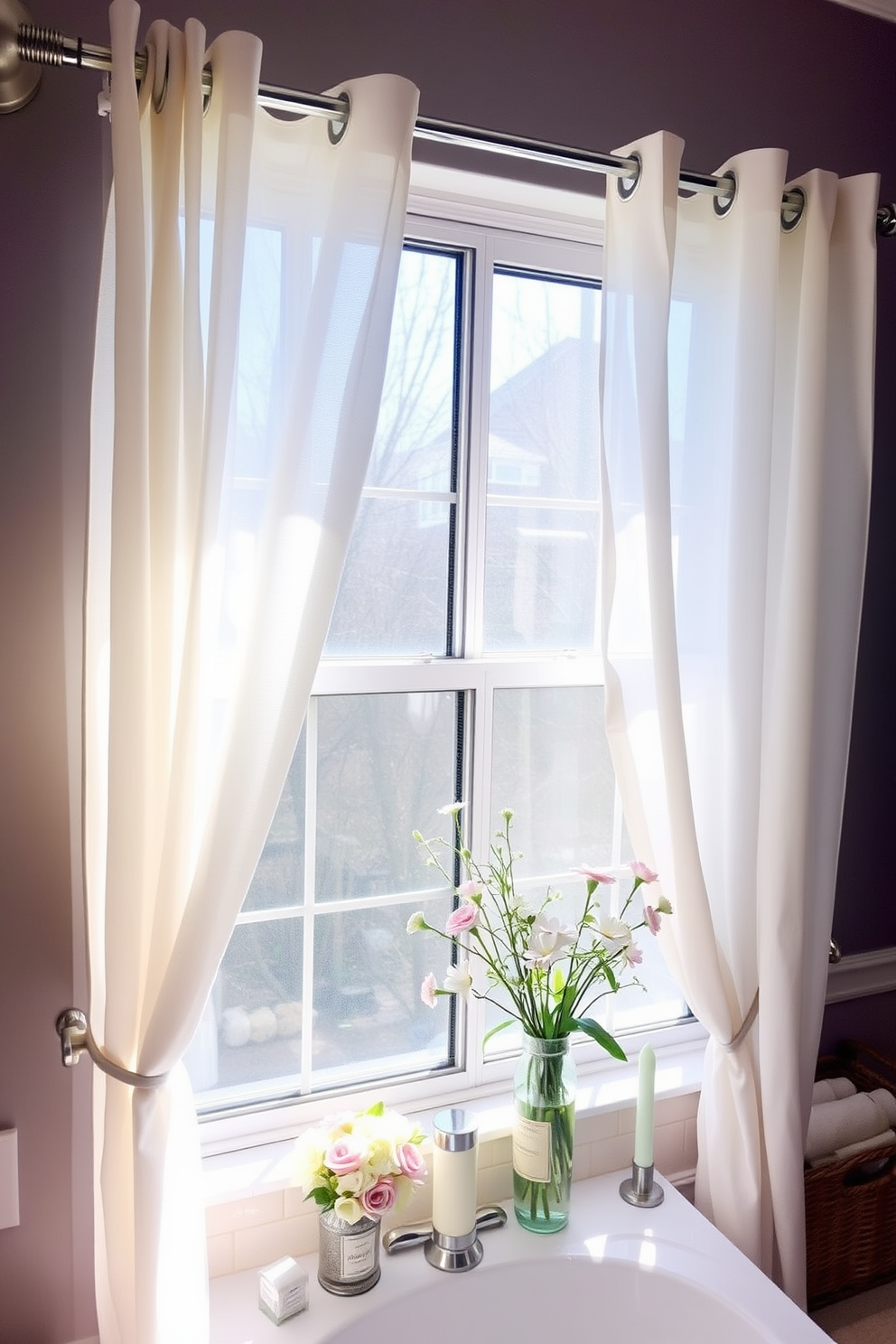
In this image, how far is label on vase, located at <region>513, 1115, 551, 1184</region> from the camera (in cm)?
141

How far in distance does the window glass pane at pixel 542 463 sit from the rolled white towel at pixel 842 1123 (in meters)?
0.93

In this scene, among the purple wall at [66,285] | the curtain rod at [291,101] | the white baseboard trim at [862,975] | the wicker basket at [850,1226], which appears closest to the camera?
the curtain rod at [291,101]

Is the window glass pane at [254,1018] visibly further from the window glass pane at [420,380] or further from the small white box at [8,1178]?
the window glass pane at [420,380]

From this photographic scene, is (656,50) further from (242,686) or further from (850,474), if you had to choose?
(242,686)

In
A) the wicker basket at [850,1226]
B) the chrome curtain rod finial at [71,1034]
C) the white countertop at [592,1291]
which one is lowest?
the wicker basket at [850,1226]

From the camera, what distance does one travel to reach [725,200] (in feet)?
4.87

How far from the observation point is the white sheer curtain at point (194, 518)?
1123 mm

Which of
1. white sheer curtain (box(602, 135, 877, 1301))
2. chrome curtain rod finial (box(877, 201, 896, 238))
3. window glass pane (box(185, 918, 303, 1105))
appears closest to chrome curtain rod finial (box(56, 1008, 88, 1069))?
window glass pane (box(185, 918, 303, 1105))

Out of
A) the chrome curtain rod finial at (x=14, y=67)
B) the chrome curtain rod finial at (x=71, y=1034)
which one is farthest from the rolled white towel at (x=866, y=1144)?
the chrome curtain rod finial at (x=14, y=67)

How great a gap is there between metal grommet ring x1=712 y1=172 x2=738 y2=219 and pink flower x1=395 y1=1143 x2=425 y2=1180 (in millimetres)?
1435

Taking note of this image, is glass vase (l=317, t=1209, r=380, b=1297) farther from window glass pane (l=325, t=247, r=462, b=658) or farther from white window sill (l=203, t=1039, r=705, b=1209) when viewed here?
window glass pane (l=325, t=247, r=462, b=658)

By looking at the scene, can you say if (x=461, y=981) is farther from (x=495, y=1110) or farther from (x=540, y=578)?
(x=540, y=578)

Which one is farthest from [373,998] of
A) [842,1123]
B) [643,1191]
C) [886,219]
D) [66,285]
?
[886,219]

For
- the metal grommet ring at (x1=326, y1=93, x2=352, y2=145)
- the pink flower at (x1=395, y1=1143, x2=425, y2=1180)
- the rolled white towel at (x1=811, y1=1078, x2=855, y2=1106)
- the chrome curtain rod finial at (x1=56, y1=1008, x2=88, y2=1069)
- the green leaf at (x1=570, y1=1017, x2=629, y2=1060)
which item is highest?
the metal grommet ring at (x1=326, y1=93, x2=352, y2=145)
